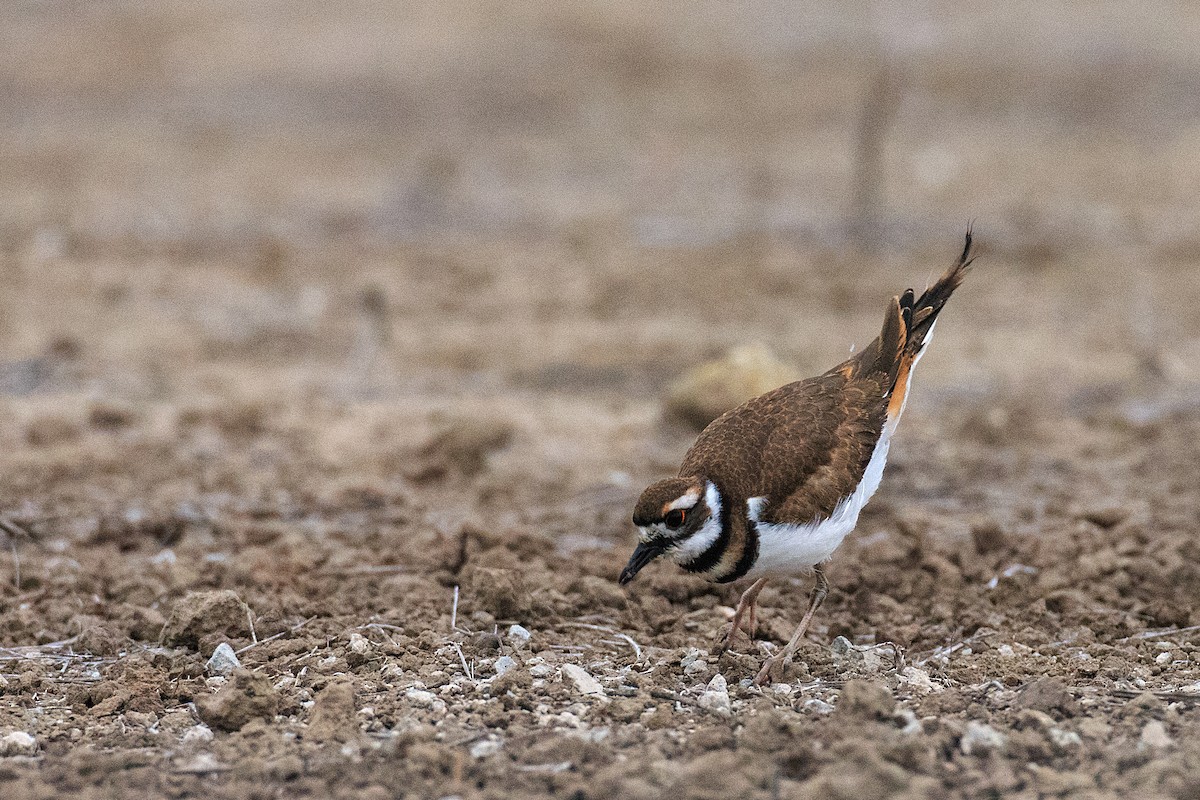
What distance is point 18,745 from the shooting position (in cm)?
441

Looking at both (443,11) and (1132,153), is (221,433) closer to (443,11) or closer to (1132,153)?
(1132,153)

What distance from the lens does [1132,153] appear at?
16.2 metres

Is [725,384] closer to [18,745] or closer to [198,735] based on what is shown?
[198,735]

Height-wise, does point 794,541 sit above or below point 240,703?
above

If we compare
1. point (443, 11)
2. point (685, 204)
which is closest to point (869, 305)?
point (685, 204)

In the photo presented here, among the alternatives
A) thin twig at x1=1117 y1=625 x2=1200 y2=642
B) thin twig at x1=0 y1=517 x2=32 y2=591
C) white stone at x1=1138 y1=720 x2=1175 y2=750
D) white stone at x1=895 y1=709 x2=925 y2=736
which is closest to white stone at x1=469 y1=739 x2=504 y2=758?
white stone at x1=895 y1=709 x2=925 y2=736

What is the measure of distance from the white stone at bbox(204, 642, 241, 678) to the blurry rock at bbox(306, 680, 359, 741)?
576mm

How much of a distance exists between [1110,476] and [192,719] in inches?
211

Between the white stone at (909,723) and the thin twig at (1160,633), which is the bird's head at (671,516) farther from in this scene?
the thin twig at (1160,633)

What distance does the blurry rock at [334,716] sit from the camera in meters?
4.42

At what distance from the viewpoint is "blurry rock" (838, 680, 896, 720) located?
14.1 ft

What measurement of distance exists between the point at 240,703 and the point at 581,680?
1160 millimetres

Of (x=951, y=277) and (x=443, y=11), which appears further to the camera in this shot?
(x=443, y=11)

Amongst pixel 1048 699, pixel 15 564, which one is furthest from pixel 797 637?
pixel 15 564
